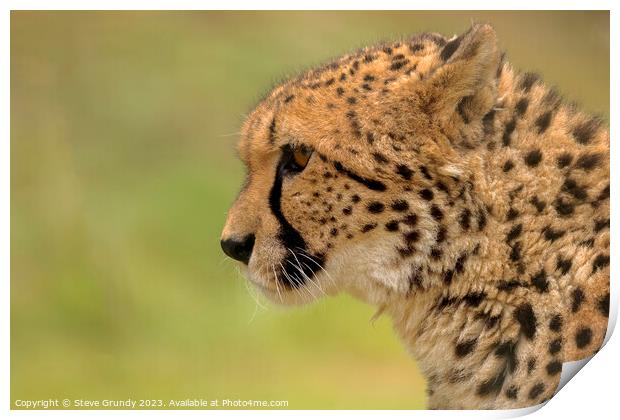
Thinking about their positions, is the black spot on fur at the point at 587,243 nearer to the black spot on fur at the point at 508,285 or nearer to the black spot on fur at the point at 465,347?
the black spot on fur at the point at 508,285

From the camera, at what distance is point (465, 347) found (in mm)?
2480

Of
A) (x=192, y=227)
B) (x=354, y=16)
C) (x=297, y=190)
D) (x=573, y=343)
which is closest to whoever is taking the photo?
(x=573, y=343)

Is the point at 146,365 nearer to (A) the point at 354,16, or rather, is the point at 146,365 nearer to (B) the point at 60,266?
(B) the point at 60,266

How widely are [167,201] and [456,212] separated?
1.33 meters

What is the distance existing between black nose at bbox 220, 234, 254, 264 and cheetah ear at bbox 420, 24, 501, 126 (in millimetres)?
612

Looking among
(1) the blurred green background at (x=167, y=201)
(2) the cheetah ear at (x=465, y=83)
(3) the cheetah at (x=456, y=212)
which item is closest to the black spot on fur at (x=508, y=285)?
(3) the cheetah at (x=456, y=212)

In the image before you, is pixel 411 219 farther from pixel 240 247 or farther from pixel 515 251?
pixel 240 247

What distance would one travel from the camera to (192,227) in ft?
11.1

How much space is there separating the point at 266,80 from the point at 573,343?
4.54 ft

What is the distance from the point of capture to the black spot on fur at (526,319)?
2381 millimetres

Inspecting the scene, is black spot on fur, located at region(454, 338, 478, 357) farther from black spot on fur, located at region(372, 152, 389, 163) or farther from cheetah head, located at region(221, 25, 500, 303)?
black spot on fur, located at region(372, 152, 389, 163)

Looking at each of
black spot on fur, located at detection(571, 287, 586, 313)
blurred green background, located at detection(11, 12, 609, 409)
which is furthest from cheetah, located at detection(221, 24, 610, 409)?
blurred green background, located at detection(11, 12, 609, 409)

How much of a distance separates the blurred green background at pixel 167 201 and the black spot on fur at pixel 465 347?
19.7 inches
